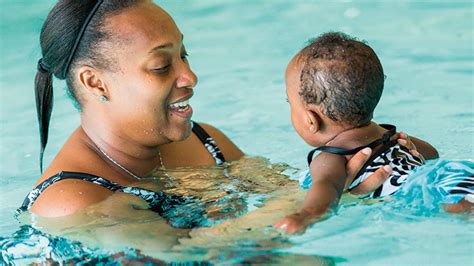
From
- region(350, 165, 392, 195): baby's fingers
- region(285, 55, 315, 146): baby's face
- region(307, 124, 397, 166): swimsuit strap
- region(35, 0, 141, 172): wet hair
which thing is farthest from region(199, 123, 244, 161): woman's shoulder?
region(350, 165, 392, 195): baby's fingers

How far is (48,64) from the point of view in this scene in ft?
13.1

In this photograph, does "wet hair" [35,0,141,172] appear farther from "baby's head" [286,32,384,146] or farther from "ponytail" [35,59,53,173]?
"baby's head" [286,32,384,146]

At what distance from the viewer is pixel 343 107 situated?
3785 millimetres

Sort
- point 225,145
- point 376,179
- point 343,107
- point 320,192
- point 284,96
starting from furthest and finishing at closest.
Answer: point 284,96 < point 225,145 < point 343,107 < point 376,179 < point 320,192

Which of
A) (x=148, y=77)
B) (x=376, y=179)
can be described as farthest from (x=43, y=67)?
(x=376, y=179)

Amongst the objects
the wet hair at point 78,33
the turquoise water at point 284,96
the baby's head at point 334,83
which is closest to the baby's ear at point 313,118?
the baby's head at point 334,83

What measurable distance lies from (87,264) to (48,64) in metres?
0.90

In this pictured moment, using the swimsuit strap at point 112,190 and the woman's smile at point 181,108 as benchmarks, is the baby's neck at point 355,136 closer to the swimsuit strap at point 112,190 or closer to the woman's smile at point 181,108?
the woman's smile at point 181,108

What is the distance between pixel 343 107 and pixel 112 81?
3.20ft

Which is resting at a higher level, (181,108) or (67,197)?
(181,108)

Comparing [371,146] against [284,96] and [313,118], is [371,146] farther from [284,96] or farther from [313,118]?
[284,96]

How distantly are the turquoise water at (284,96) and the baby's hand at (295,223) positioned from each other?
0.75ft

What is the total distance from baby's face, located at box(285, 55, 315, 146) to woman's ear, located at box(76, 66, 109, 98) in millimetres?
783

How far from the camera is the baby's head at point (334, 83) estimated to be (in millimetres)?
3738
